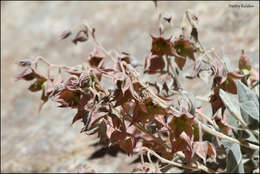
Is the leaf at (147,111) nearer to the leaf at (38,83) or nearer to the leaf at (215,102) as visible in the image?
the leaf at (215,102)

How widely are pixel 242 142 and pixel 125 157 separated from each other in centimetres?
91

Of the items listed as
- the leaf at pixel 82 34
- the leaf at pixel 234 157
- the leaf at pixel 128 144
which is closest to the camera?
the leaf at pixel 128 144

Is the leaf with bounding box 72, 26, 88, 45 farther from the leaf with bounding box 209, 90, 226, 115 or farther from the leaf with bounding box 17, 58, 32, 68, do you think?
the leaf with bounding box 209, 90, 226, 115

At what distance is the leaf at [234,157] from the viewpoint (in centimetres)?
133

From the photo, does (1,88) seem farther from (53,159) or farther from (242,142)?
(242,142)

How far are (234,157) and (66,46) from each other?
2617 mm

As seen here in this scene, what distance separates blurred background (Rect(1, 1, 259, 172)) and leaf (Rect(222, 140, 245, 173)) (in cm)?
68

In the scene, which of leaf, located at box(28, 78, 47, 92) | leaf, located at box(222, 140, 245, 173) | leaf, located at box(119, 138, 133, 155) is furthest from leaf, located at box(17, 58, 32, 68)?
leaf, located at box(222, 140, 245, 173)

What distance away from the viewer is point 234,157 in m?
1.40

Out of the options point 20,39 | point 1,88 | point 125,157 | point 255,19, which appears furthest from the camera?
point 20,39

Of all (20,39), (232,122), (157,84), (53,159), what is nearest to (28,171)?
(53,159)

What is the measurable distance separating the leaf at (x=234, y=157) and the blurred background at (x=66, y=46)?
683 millimetres

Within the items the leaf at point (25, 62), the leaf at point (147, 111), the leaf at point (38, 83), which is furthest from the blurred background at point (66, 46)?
the leaf at point (147, 111)

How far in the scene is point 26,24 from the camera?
4379mm
